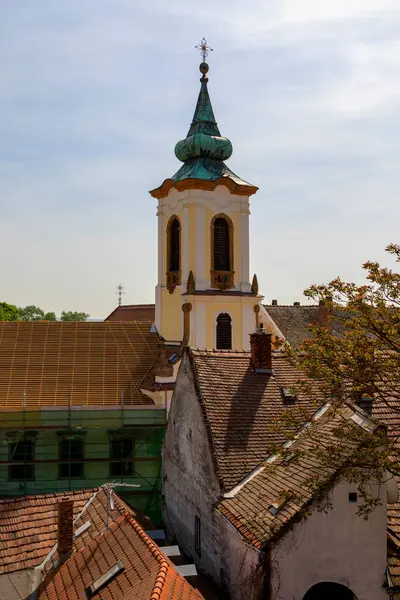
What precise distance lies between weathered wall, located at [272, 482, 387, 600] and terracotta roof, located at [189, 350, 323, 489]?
2274 mm

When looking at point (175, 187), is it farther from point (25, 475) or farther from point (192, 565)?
point (192, 565)

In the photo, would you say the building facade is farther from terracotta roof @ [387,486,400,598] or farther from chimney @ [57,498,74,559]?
chimney @ [57,498,74,559]

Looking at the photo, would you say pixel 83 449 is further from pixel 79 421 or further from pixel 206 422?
pixel 206 422

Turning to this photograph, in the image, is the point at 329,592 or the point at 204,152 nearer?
the point at 329,592

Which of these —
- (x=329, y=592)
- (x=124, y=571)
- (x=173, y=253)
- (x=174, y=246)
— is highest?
(x=174, y=246)

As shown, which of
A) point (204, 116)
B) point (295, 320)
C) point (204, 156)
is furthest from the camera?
point (295, 320)

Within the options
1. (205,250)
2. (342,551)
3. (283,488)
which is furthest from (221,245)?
(342,551)

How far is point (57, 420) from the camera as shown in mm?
22484

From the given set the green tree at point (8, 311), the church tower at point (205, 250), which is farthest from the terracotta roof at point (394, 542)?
the green tree at point (8, 311)

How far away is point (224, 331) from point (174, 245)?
4.76m

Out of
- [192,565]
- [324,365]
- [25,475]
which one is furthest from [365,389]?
[25,475]

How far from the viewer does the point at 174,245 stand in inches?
1137

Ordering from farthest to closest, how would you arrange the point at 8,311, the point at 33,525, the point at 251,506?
the point at 8,311
the point at 33,525
the point at 251,506

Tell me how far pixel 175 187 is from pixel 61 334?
27.1 feet
